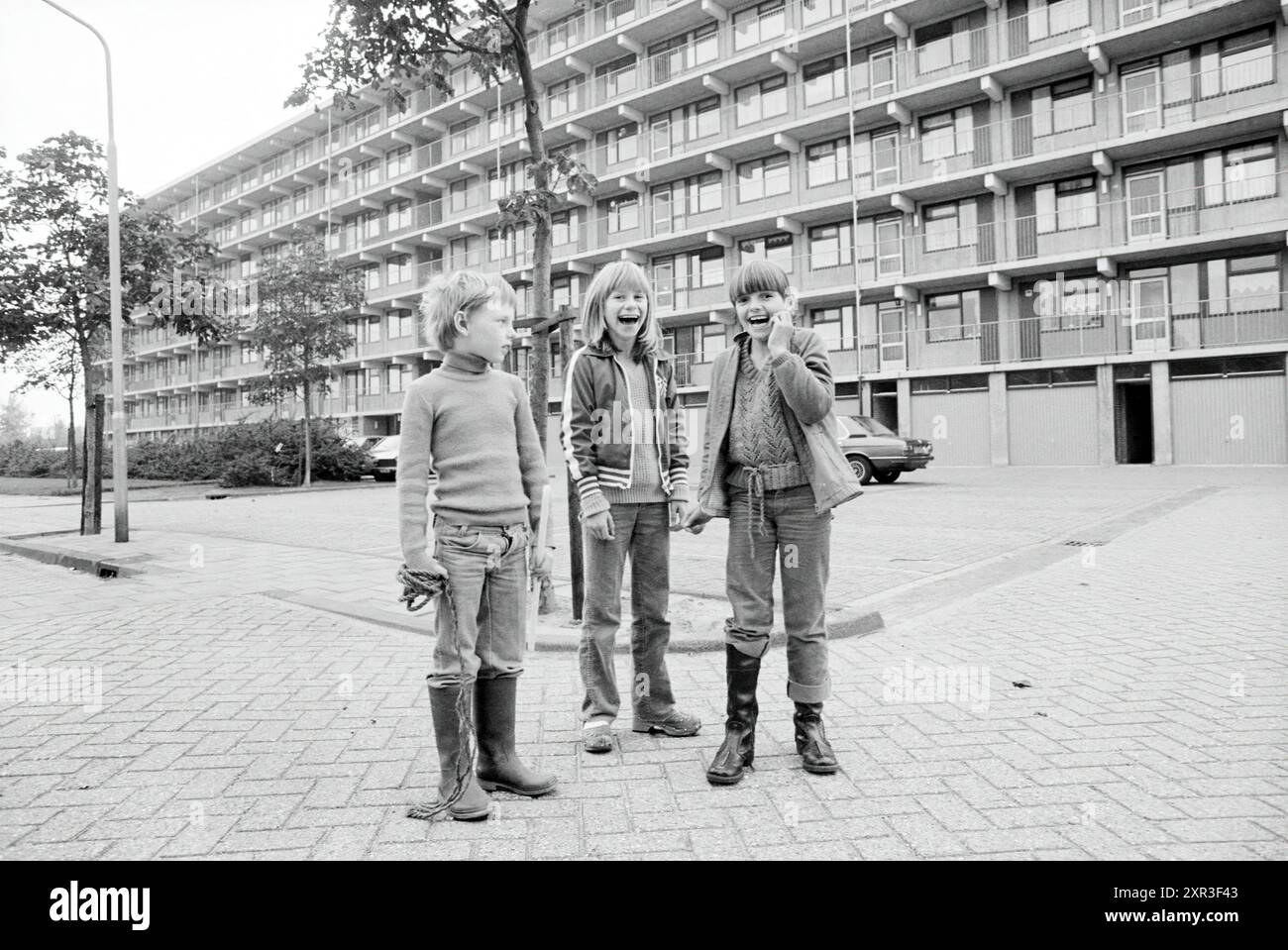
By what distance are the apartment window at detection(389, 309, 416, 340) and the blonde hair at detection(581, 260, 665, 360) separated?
42708 millimetres

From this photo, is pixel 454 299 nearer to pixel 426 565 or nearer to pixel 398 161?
pixel 426 565

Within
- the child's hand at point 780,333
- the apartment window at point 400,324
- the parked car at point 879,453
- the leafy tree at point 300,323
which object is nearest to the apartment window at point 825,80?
the parked car at point 879,453

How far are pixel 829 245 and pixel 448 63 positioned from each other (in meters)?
26.8

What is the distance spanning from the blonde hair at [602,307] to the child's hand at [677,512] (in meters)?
0.62

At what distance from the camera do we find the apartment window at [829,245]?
30969 millimetres

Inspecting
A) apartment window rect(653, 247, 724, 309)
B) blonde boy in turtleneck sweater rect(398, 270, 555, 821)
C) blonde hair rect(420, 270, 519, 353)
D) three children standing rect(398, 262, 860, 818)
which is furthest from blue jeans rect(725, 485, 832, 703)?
apartment window rect(653, 247, 724, 309)

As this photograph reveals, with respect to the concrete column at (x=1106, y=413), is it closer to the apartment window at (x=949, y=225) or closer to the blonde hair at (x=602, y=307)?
the apartment window at (x=949, y=225)

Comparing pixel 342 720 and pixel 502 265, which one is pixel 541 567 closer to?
pixel 342 720

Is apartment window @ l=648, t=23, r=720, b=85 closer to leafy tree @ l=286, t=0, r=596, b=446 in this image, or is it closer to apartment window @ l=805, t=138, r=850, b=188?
apartment window @ l=805, t=138, r=850, b=188

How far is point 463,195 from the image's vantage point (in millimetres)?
41719

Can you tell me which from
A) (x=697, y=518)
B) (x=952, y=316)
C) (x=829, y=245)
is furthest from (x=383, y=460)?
(x=697, y=518)

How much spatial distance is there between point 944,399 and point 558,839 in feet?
96.9

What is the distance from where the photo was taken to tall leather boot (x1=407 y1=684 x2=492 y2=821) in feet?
8.35
